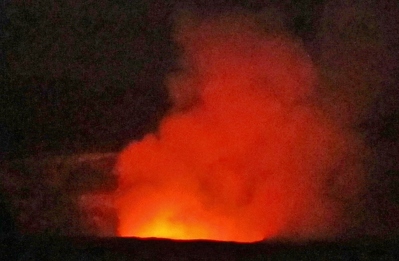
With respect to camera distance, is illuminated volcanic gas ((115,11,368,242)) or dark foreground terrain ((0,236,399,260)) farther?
illuminated volcanic gas ((115,11,368,242))

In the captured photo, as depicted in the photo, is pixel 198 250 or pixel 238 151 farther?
pixel 238 151

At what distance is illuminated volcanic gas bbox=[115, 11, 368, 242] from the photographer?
2.55m

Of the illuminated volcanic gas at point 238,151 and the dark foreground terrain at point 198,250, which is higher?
the illuminated volcanic gas at point 238,151

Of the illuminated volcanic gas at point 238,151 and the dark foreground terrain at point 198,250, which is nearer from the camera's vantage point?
the dark foreground terrain at point 198,250

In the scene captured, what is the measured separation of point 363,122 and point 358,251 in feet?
3.39

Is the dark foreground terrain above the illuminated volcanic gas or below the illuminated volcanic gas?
below

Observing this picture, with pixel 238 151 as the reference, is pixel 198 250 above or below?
below

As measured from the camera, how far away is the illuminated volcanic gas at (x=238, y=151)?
2553 mm

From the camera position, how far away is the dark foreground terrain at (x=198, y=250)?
1.71m

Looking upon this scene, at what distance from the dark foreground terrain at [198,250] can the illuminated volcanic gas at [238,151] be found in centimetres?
76

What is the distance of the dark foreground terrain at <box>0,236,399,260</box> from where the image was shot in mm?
1710

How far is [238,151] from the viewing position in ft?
8.82

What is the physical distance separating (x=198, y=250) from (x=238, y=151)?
1.02 meters

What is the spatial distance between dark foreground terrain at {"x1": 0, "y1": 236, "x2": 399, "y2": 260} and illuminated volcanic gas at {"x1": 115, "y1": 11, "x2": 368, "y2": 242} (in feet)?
2.50
